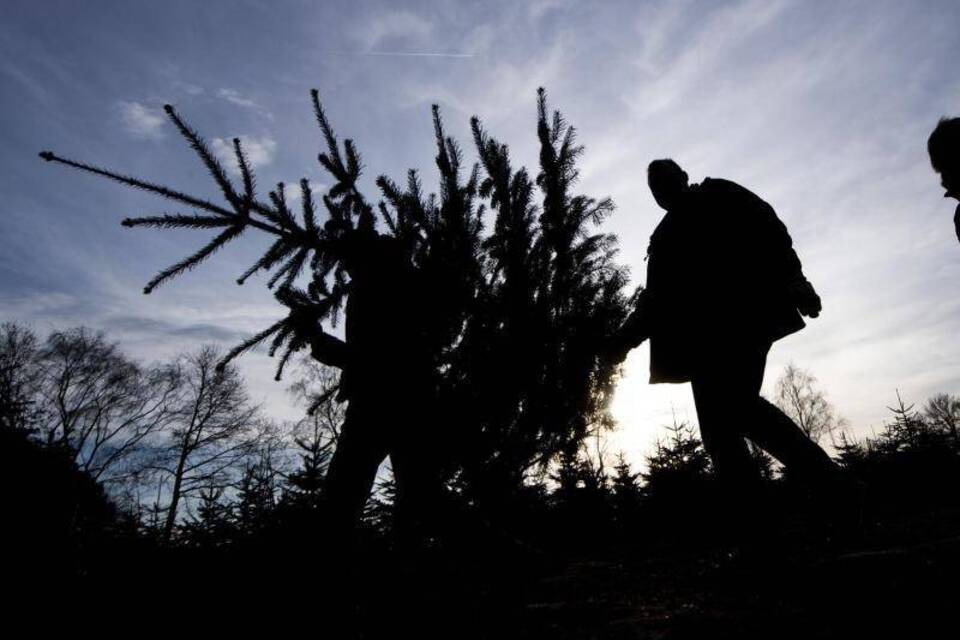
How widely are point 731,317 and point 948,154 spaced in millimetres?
1528

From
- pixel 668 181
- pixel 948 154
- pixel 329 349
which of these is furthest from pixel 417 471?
pixel 948 154

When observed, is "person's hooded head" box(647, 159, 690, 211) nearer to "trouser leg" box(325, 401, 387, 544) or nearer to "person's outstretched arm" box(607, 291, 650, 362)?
"person's outstretched arm" box(607, 291, 650, 362)

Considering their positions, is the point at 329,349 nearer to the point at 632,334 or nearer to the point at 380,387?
the point at 380,387

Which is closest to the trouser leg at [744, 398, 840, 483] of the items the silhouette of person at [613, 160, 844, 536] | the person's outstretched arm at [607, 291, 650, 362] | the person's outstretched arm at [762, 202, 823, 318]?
the silhouette of person at [613, 160, 844, 536]

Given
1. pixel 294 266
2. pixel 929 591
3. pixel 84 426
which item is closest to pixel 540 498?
pixel 294 266

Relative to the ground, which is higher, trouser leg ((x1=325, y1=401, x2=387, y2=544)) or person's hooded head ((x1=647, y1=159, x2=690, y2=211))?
person's hooded head ((x1=647, y1=159, x2=690, y2=211))

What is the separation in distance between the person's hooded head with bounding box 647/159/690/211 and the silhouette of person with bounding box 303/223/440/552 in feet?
5.34

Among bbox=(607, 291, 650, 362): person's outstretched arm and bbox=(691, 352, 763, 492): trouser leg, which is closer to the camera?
bbox=(691, 352, 763, 492): trouser leg

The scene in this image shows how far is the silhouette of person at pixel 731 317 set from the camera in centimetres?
200

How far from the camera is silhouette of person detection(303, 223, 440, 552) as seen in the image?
2672mm

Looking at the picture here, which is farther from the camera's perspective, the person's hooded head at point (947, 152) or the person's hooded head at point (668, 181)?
the person's hooded head at point (668, 181)

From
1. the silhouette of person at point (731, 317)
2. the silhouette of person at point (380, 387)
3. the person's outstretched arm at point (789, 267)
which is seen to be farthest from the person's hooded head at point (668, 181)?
the silhouette of person at point (380, 387)

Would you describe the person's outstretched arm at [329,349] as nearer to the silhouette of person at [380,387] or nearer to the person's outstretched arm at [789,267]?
the silhouette of person at [380,387]

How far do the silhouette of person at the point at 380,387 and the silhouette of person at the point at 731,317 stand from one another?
151 centimetres
